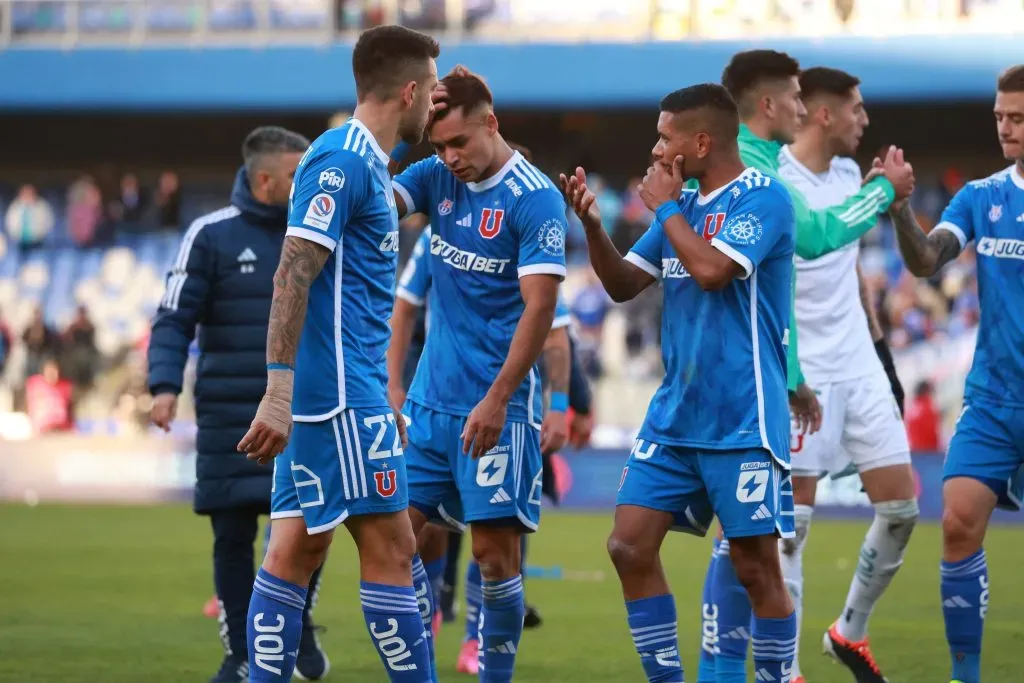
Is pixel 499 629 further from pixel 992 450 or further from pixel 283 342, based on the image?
pixel 992 450

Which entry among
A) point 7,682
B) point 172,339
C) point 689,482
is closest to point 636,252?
point 689,482

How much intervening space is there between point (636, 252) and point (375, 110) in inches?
41.5

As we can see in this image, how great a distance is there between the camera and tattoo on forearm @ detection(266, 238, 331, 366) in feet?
15.2

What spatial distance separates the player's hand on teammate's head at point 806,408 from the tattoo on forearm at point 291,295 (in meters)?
2.28

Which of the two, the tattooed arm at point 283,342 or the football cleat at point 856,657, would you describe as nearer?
the tattooed arm at point 283,342

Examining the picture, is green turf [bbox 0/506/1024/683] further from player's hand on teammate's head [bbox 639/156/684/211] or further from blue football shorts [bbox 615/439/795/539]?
player's hand on teammate's head [bbox 639/156/684/211]

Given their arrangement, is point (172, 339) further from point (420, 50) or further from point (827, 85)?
point (827, 85)

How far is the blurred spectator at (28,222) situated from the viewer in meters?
24.0

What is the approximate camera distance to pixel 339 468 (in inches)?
187

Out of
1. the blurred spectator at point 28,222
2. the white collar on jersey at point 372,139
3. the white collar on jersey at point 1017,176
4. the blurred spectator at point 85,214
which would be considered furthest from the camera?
the blurred spectator at point 85,214

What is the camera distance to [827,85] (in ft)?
22.1

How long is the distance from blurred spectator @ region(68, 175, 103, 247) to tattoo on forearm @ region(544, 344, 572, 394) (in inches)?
717

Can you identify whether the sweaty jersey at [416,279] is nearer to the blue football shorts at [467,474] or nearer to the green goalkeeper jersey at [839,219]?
the blue football shorts at [467,474]

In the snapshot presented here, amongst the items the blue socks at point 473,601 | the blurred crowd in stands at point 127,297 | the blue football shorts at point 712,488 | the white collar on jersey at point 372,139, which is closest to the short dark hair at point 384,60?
the white collar on jersey at point 372,139
